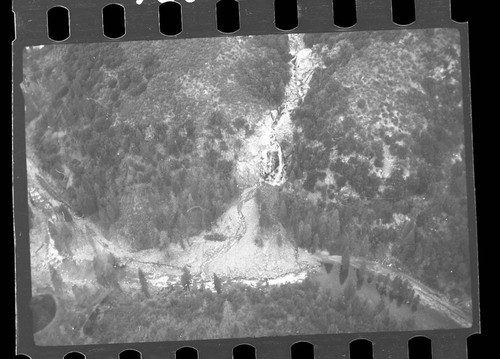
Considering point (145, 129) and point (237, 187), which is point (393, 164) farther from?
point (145, 129)

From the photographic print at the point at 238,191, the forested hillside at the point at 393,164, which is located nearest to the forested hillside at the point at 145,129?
the photographic print at the point at 238,191

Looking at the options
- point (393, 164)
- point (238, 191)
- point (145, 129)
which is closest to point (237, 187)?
point (238, 191)

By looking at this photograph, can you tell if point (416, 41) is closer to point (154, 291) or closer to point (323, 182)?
point (323, 182)

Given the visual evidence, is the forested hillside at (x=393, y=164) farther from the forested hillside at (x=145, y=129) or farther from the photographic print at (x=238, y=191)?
the forested hillside at (x=145, y=129)

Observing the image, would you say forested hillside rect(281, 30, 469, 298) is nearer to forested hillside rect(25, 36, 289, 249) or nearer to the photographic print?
the photographic print

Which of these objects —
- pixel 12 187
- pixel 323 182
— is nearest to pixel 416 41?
pixel 323 182
